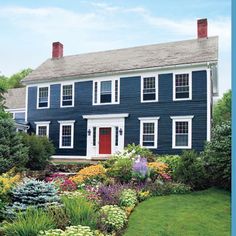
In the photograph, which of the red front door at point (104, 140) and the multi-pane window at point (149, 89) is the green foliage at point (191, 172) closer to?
the multi-pane window at point (149, 89)

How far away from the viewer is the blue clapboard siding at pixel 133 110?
21.5 meters

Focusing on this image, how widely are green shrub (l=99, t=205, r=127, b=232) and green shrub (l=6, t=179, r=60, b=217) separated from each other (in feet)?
3.79

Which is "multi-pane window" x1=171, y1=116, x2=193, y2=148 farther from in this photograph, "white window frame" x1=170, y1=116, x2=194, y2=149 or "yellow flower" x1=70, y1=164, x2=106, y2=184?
"yellow flower" x1=70, y1=164, x2=106, y2=184

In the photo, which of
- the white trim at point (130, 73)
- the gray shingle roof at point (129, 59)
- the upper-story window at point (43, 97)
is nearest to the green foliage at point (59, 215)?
the white trim at point (130, 73)

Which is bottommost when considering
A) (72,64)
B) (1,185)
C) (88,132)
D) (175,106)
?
(1,185)

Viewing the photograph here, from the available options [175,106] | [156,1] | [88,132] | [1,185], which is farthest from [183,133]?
[156,1]

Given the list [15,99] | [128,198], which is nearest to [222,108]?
[15,99]

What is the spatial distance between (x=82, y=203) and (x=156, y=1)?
15.9 feet

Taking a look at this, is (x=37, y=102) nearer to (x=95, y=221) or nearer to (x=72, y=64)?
(x=72, y=64)

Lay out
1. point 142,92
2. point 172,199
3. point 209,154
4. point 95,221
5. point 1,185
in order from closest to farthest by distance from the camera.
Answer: point 95,221
point 1,185
point 172,199
point 209,154
point 142,92

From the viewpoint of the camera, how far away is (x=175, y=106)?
22.4 metres

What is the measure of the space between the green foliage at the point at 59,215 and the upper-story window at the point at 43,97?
20756mm

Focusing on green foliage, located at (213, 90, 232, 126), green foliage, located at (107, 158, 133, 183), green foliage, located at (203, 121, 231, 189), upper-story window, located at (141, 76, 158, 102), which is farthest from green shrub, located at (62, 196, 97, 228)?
green foliage, located at (213, 90, 232, 126)

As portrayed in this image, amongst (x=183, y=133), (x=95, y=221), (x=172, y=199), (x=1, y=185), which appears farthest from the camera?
(x=183, y=133)
